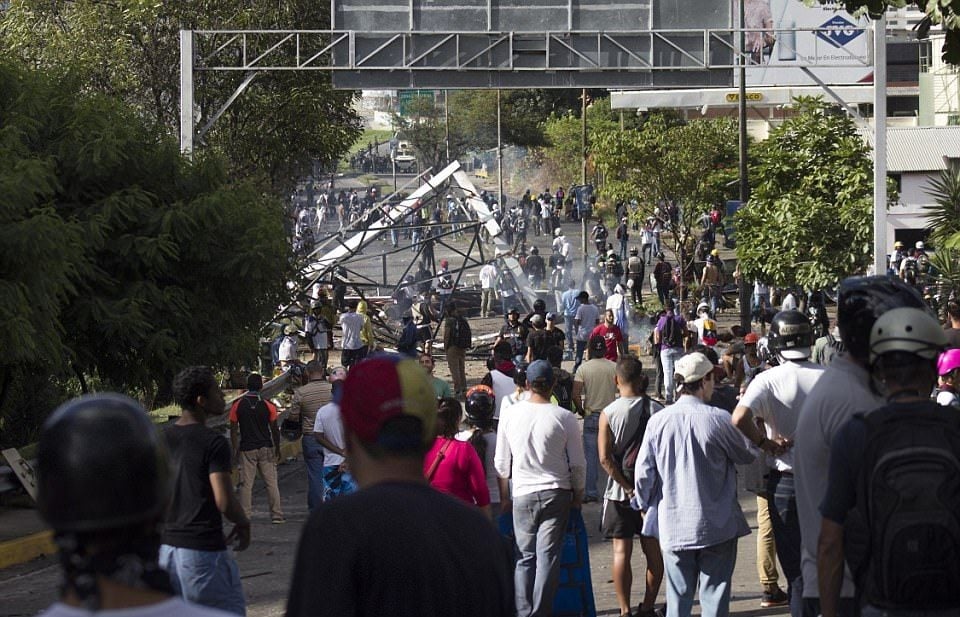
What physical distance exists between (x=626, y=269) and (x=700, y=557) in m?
31.9

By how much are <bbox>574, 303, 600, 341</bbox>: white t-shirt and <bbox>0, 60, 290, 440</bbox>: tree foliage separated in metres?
7.11

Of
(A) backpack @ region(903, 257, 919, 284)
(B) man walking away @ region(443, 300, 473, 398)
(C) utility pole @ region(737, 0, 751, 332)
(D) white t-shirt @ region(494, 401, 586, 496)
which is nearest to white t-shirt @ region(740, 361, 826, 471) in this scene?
(D) white t-shirt @ region(494, 401, 586, 496)

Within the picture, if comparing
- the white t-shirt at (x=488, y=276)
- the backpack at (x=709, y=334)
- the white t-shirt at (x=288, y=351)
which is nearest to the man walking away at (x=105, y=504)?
the backpack at (x=709, y=334)

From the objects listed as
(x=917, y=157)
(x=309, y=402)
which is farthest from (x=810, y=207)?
(x=917, y=157)

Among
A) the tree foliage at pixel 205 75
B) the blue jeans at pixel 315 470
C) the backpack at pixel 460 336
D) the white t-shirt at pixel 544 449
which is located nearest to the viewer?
the white t-shirt at pixel 544 449

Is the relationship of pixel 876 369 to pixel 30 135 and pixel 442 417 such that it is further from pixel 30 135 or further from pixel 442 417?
pixel 30 135

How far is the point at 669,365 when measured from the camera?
20.1m

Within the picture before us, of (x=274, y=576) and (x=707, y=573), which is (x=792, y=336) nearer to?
(x=707, y=573)

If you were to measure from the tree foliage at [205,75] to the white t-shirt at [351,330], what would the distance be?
11.8 feet

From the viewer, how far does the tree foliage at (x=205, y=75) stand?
25.3m

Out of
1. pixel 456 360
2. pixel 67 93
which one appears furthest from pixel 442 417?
pixel 456 360

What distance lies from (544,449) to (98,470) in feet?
18.8

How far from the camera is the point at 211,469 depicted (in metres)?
6.39

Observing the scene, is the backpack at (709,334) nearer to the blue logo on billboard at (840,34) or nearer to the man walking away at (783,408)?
the blue logo on billboard at (840,34)
